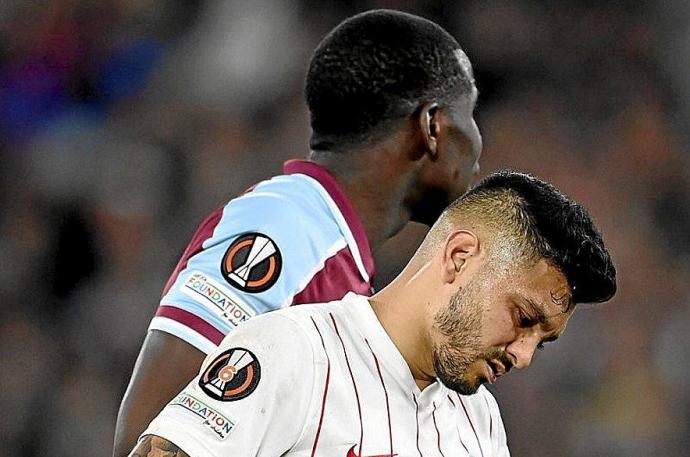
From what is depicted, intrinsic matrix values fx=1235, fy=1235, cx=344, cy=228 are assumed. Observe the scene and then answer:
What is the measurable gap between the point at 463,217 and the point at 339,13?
2.97m

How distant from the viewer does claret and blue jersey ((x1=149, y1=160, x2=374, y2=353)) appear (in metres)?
1.86

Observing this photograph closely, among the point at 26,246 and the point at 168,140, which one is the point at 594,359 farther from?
the point at 26,246

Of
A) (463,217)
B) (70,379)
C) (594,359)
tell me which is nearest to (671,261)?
(594,359)

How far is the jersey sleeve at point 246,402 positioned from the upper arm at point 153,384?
27 centimetres

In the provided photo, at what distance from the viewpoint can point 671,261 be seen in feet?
14.6

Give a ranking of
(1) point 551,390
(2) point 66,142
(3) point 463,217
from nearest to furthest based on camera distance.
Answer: (3) point 463,217 < (1) point 551,390 < (2) point 66,142

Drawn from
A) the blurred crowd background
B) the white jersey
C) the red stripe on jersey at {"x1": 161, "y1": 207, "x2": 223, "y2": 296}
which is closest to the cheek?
the white jersey

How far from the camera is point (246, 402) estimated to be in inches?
59.2

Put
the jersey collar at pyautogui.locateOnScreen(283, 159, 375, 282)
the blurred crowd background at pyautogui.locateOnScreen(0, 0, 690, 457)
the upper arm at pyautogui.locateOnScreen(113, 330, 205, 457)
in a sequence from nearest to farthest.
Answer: the upper arm at pyautogui.locateOnScreen(113, 330, 205, 457) < the jersey collar at pyautogui.locateOnScreen(283, 159, 375, 282) < the blurred crowd background at pyautogui.locateOnScreen(0, 0, 690, 457)

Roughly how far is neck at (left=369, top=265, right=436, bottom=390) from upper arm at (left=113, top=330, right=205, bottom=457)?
32 cm

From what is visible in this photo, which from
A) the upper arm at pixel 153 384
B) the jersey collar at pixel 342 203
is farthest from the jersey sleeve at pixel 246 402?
the jersey collar at pixel 342 203

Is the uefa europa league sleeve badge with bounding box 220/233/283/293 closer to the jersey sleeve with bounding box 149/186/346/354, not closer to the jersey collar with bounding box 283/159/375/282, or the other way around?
the jersey sleeve with bounding box 149/186/346/354

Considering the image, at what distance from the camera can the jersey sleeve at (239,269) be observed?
186 centimetres

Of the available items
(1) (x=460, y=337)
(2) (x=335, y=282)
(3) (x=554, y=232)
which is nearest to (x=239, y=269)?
(2) (x=335, y=282)
